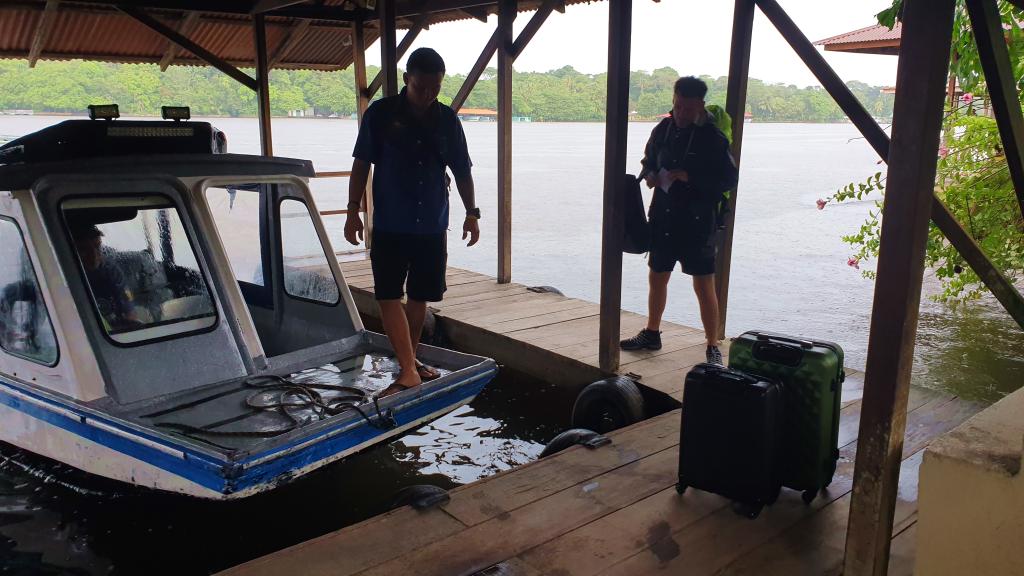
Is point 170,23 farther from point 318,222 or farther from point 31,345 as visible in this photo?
point 31,345

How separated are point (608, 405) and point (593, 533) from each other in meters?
1.75

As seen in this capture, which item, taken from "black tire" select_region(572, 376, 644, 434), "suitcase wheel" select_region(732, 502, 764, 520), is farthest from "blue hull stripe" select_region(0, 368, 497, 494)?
"suitcase wheel" select_region(732, 502, 764, 520)

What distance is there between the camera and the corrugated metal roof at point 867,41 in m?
11.6

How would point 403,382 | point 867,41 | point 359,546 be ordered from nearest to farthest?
point 359,546 < point 403,382 < point 867,41

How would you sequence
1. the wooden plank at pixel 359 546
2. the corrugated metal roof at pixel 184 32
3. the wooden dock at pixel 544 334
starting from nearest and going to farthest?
1. the wooden plank at pixel 359 546
2. the wooden dock at pixel 544 334
3. the corrugated metal roof at pixel 184 32

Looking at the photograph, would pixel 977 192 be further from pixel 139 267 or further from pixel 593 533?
pixel 139 267

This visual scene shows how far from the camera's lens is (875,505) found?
2482mm

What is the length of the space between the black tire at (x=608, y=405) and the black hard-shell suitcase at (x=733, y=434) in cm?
136

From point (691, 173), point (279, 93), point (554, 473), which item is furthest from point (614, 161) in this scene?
point (279, 93)

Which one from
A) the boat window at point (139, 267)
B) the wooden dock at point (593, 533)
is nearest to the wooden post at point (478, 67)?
the boat window at point (139, 267)

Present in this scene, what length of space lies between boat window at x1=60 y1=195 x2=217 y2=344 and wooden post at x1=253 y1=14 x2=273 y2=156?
5.54m

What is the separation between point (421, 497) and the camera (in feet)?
10.8

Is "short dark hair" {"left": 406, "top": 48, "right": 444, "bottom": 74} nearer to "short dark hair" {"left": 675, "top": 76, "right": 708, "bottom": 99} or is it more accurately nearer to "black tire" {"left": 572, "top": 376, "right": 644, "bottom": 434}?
"short dark hair" {"left": 675, "top": 76, "right": 708, "bottom": 99}

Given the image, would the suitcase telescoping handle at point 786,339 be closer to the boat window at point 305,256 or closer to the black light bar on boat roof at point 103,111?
the boat window at point 305,256
